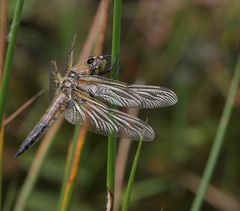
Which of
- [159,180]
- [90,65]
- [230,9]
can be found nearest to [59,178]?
[159,180]

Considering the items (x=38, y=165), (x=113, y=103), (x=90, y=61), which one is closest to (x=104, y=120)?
(x=113, y=103)

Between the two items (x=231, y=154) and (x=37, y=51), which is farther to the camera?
(x=37, y=51)

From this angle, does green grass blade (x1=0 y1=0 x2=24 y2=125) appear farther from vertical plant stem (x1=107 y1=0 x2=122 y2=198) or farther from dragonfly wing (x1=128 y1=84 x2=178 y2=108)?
dragonfly wing (x1=128 y1=84 x2=178 y2=108)

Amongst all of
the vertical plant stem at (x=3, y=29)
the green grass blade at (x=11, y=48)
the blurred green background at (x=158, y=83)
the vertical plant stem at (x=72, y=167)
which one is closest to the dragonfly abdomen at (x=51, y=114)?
the vertical plant stem at (x=72, y=167)

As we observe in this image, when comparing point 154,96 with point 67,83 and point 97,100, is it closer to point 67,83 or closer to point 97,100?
point 97,100

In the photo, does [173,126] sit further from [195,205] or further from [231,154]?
[195,205]

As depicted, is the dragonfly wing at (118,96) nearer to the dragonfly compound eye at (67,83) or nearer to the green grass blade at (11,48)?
the dragonfly compound eye at (67,83)

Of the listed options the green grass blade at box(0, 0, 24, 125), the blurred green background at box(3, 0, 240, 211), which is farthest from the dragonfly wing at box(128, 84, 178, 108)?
the blurred green background at box(3, 0, 240, 211)
